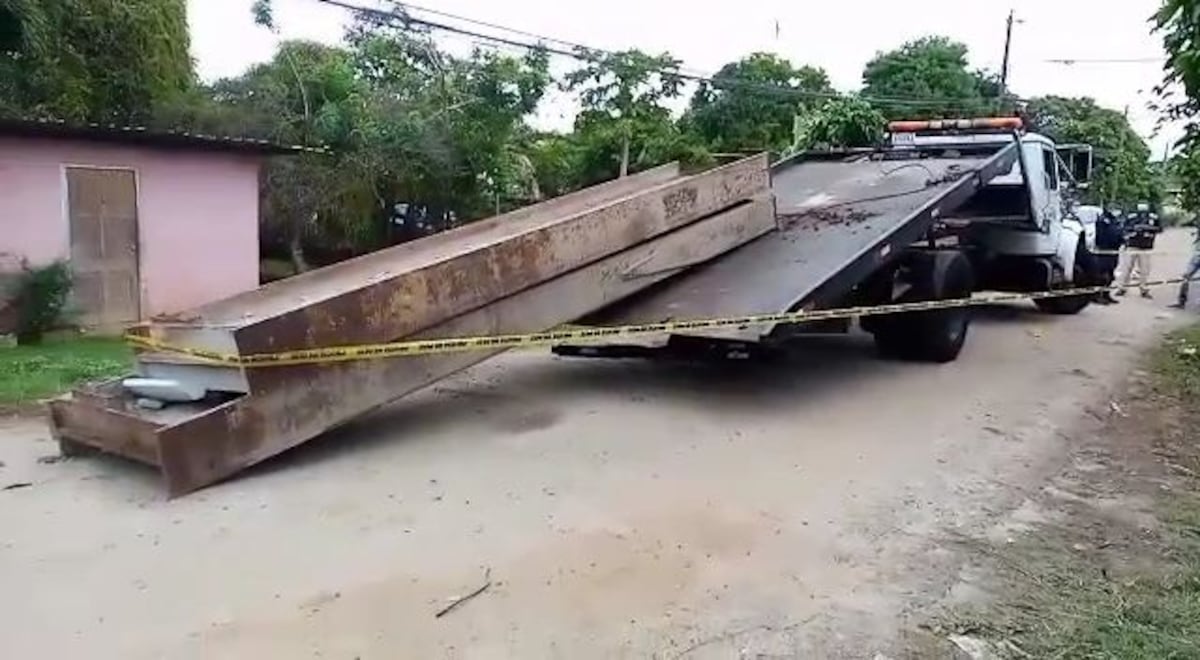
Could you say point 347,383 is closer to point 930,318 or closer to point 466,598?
point 466,598

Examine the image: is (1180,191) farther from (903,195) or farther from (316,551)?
(316,551)

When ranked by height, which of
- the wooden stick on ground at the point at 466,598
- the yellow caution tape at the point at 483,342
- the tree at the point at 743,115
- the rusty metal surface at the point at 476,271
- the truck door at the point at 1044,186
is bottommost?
the wooden stick on ground at the point at 466,598

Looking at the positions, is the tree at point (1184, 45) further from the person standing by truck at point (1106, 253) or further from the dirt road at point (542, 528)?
the person standing by truck at point (1106, 253)

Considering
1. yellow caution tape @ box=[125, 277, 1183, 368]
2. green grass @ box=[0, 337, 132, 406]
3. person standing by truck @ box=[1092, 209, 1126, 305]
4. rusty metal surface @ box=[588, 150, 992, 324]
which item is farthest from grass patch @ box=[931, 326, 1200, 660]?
person standing by truck @ box=[1092, 209, 1126, 305]

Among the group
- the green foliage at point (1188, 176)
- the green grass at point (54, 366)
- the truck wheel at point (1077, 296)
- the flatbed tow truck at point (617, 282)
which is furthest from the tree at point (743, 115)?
the green grass at point (54, 366)

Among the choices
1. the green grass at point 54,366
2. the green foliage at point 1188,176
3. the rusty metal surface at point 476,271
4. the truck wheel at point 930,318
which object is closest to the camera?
the rusty metal surface at point 476,271

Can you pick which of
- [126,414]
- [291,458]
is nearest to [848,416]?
[291,458]

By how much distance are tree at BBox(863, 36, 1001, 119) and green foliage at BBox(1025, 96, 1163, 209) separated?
2.36 metres

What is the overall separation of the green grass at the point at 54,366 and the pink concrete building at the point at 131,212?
1162 millimetres

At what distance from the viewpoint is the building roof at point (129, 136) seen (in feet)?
36.8

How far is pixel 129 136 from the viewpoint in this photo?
1218cm

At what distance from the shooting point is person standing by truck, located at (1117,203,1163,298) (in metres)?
18.0

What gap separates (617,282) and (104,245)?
7899mm

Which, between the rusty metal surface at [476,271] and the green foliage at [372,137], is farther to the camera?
the green foliage at [372,137]
